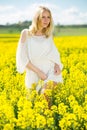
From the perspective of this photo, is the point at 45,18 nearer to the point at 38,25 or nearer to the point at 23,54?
the point at 38,25

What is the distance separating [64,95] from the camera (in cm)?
691

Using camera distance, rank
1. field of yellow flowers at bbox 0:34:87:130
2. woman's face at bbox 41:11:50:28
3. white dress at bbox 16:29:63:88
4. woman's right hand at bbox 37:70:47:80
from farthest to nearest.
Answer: white dress at bbox 16:29:63:88 < woman's right hand at bbox 37:70:47:80 < woman's face at bbox 41:11:50:28 < field of yellow flowers at bbox 0:34:87:130

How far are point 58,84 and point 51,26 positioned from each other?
2.74 ft

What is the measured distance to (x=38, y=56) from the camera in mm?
6547

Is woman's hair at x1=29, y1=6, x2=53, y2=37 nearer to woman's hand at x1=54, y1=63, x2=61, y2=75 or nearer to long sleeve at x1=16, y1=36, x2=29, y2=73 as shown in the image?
long sleeve at x1=16, y1=36, x2=29, y2=73

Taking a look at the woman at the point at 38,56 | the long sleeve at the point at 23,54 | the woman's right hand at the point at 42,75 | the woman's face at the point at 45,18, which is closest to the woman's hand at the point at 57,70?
the woman at the point at 38,56

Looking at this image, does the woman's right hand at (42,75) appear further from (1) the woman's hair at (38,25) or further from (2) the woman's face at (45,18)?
(2) the woman's face at (45,18)

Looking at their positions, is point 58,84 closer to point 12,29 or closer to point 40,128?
point 40,128

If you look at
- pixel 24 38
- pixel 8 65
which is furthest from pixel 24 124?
pixel 8 65

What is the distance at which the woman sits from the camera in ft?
21.1

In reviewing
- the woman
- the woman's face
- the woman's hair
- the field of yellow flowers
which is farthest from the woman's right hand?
the woman's face

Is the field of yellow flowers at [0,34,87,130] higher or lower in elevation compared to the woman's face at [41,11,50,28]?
lower

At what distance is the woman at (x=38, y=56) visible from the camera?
6445 millimetres

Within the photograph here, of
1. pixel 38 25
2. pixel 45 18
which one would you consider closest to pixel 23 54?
pixel 38 25
